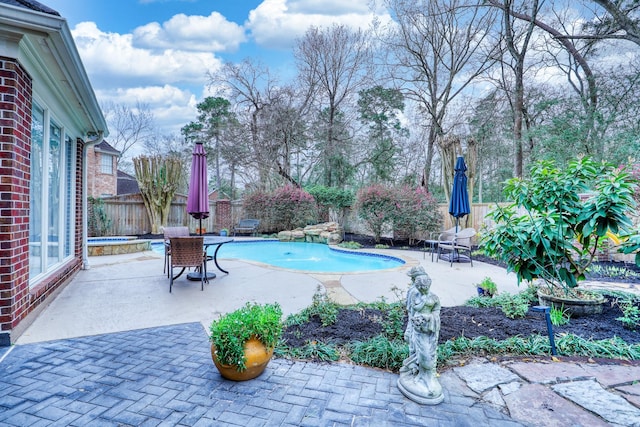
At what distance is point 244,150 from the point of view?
1733 centimetres

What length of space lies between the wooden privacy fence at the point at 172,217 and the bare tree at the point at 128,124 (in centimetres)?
1021

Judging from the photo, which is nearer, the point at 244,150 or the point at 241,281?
the point at 241,281

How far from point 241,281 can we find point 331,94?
14.0 m

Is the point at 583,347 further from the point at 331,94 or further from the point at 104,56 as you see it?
the point at 104,56

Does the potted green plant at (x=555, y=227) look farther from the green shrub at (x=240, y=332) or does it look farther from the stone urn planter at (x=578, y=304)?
the green shrub at (x=240, y=332)

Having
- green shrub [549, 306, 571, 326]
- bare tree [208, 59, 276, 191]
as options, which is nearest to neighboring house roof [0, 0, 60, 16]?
green shrub [549, 306, 571, 326]

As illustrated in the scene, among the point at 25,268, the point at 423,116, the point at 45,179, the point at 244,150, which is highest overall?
the point at 423,116

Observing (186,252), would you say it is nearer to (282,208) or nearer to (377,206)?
(377,206)

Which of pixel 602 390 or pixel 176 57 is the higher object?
pixel 176 57

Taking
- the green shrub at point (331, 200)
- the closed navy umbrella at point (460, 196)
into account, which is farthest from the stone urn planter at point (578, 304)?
the green shrub at point (331, 200)

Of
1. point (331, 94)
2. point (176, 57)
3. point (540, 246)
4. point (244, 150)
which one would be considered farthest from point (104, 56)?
point (540, 246)

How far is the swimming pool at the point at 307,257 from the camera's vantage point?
323 inches

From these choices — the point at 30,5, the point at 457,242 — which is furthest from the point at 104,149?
the point at 457,242

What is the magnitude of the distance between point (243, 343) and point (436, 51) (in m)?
14.5
